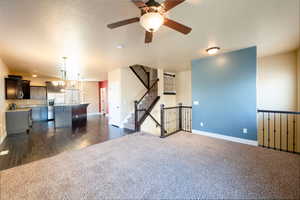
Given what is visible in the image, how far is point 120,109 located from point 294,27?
549 cm

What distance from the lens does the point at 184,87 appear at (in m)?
6.71

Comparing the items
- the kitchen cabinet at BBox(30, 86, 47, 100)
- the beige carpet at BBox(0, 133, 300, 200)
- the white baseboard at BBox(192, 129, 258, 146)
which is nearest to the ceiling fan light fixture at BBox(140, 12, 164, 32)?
the beige carpet at BBox(0, 133, 300, 200)

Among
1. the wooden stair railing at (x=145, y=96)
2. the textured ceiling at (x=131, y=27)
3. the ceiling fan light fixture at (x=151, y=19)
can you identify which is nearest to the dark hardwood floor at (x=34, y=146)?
the wooden stair railing at (x=145, y=96)

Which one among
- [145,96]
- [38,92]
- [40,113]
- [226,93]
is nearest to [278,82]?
[226,93]

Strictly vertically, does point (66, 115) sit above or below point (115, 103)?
below

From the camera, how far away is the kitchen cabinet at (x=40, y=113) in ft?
22.7

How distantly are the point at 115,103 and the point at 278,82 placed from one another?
596 cm

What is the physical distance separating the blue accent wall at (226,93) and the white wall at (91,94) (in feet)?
26.6

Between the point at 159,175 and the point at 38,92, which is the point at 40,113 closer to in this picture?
the point at 38,92

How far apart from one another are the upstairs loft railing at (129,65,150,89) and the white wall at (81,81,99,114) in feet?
17.1

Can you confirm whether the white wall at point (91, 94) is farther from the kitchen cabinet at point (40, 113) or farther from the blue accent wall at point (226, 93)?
the blue accent wall at point (226, 93)

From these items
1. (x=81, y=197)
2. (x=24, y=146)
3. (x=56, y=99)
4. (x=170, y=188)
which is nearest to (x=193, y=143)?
(x=170, y=188)

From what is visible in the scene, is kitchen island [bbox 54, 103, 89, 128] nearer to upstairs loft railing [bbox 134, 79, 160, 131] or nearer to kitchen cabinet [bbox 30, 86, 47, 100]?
kitchen cabinet [bbox 30, 86, 47, 100]

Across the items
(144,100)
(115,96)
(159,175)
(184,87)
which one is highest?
(184,87)
